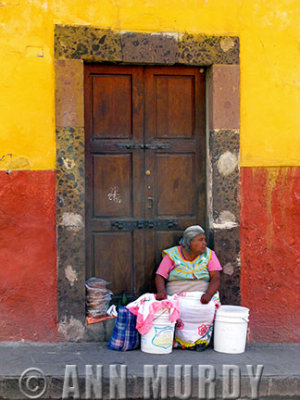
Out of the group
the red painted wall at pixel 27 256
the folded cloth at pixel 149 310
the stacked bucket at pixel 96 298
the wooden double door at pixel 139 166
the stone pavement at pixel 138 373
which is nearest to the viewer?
the stone pavement at pixel 138 373

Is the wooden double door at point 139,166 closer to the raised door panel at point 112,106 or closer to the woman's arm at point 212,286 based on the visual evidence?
the raised door panel at point 112,106

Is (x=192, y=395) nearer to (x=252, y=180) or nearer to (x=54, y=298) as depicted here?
(x=54, y=298)

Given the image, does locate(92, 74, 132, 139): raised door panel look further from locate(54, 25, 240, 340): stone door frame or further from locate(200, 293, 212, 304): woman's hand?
locate(200, 293, 212, 304): woman's hand

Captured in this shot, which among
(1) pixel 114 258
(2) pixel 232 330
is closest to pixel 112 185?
(1) pixel 114 258

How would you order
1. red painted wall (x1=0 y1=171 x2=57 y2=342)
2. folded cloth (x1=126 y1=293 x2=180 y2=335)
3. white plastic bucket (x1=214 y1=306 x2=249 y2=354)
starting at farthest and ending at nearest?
1. red painted wall (x1=0 y1=171 x2=57 y2=342)
2. white plastic bucket (x1=214 y1=306 x2=249 y2=354)
3. folded cloth (x1=126 y1=293 x2=180 y2=335)

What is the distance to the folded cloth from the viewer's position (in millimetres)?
5477

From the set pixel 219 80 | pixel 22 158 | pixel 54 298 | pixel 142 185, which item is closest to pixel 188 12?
pixel 219 80

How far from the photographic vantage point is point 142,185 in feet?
20.1

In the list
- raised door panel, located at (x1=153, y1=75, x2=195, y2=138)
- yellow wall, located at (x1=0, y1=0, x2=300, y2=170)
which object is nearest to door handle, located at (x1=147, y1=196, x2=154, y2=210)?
raised door panel, located at (x1=153, y1=75, x2=195, y2=138)

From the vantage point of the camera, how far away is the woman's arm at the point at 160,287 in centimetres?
566

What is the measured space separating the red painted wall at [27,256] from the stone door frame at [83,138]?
93 mm

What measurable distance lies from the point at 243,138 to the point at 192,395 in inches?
94.4

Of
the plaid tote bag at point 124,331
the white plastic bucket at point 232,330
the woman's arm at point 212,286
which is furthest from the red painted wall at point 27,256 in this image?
the white plastic bucket at point 232,330

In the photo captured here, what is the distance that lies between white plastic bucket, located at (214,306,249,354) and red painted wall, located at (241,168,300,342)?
16.1 inches
